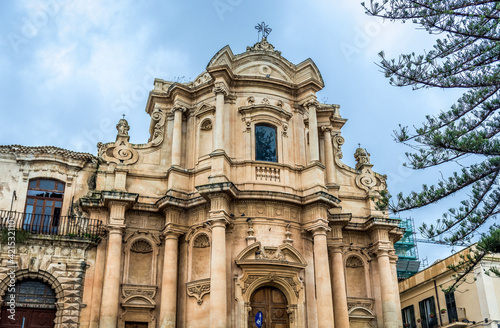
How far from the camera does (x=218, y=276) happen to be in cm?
1891

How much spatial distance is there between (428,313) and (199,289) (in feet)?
45.4

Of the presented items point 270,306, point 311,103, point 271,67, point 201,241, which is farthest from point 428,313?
point 271,67

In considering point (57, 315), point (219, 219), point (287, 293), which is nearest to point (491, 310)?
point (287, 293)

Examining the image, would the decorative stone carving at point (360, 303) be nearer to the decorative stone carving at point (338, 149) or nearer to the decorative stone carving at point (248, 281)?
the decorative stone carving at point (248, 281)

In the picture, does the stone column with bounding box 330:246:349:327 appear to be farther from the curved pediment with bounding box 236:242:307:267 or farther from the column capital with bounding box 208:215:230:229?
the column capital with bounding box 208:215:230:229

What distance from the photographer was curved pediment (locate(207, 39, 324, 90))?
23422 mm

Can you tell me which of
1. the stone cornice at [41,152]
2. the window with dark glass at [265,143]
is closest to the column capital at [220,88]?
the window with dark glass at [265,143]

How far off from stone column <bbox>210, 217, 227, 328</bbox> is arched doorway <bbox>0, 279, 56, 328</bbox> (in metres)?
5.83

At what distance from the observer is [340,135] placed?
2597cm

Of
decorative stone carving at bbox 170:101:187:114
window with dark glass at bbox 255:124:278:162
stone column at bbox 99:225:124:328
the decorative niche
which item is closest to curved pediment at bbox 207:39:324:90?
window with dark glass at bbox 255:124:278:162

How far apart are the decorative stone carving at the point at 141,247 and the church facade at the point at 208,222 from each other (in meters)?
0.06

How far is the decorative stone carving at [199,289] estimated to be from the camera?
19.6 meters

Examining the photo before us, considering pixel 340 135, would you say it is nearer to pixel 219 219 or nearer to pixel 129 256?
pixel 219 219

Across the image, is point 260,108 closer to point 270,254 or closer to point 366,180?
point 366,180
